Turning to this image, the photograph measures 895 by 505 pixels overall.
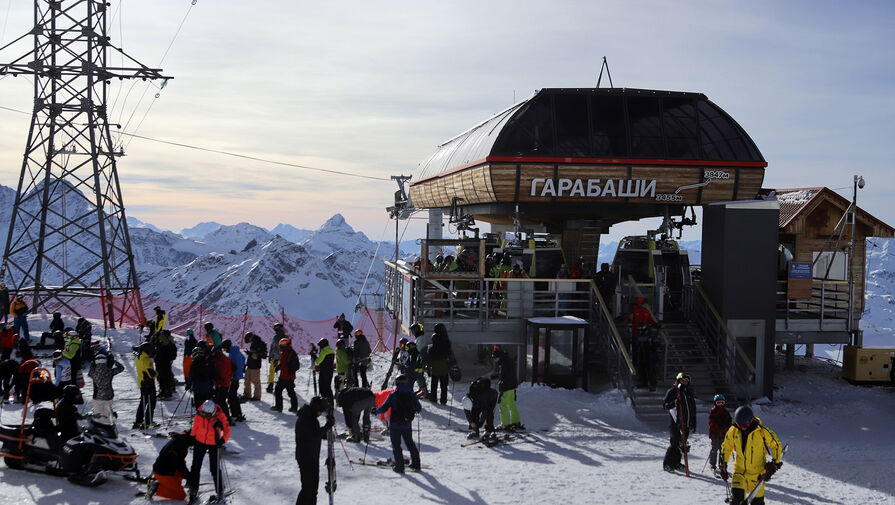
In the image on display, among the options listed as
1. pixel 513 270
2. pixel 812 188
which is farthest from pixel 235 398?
pixel 812 188

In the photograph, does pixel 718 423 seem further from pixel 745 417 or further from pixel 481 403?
pixel 481 403

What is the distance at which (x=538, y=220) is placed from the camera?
950 inches

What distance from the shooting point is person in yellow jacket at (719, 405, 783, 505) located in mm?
9141

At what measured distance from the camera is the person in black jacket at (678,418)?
38.3 feet

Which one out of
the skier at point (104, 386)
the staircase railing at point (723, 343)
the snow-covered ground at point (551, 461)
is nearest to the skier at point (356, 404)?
the snow-covered ground at point (551, 461)

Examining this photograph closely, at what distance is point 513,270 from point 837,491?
9607 millimetres

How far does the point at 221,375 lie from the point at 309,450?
14.4ft

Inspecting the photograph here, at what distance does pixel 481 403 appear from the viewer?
13.0 m

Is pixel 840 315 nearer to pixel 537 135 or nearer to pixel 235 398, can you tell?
pixel 537 135

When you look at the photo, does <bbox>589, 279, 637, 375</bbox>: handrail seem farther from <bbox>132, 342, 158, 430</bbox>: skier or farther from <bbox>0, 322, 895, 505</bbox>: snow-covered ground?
<bbox>132, 342, 158, 430</bbox>: skier

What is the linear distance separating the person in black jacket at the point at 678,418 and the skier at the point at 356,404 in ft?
16.2

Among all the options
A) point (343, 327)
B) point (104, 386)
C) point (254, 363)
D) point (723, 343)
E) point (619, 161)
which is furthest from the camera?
point (619, 161)

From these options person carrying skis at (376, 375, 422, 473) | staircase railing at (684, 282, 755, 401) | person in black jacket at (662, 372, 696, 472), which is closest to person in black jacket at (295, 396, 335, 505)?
person carrying skis at (376, 375, 422, 473)

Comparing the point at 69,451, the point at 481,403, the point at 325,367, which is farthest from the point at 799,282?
the point at 69,451
